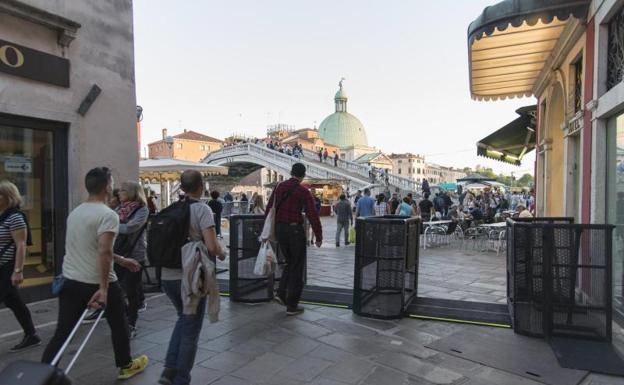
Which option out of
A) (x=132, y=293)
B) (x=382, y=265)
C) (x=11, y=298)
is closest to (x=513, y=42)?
(x=382, y=265)

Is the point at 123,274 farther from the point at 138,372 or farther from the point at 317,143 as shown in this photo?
the point at 317,143

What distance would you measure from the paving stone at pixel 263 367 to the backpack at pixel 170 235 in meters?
1.08

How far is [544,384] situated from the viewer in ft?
11.1

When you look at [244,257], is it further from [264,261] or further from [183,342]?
[183,342]

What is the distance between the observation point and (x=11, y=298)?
13.4 feet

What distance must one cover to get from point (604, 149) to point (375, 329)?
11.3 feet

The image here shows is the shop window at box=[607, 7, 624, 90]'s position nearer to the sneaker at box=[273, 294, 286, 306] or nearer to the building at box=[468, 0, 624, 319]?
the building at box=[468, 0, 624, 319]

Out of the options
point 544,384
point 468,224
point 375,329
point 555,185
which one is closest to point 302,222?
point 375,329

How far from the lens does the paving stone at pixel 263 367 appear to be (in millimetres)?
3516

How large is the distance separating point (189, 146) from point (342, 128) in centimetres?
3431

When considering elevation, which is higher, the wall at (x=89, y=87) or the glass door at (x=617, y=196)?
the wall at (x=89, y=87)

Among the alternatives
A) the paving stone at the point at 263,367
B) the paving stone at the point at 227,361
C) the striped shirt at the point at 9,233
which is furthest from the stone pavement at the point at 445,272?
the striped shirt at the point at 9,233

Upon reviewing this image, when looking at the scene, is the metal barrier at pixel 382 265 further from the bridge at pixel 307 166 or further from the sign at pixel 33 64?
the bridge at pixel 307 166

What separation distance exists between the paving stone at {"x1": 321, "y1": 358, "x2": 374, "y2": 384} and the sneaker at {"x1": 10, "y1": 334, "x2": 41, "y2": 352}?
276 cm
